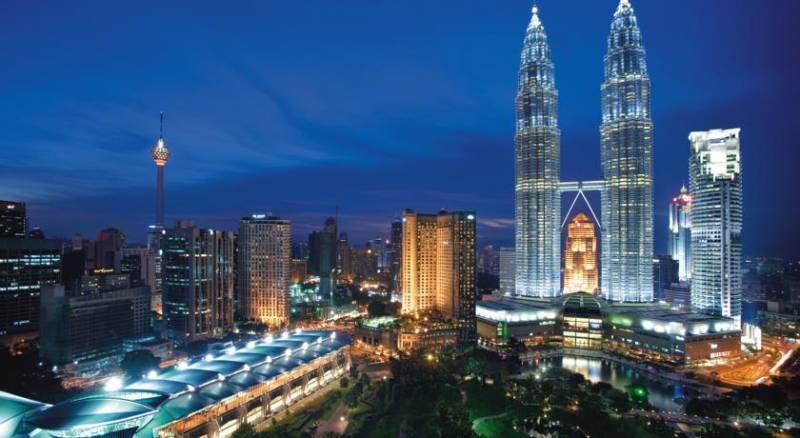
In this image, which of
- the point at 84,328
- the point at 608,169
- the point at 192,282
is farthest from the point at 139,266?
the point at 608,169

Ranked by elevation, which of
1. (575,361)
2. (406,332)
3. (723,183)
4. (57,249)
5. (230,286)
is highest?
(723,183)

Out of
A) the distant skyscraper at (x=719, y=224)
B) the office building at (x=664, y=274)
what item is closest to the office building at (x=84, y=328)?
the distant skyscraper at (x=719, y=224)

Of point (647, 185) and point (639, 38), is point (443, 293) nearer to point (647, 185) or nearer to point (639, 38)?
point (647, 185)

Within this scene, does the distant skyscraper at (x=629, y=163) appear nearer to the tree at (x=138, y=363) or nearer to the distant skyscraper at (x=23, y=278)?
the tree at (x=138, y=363)

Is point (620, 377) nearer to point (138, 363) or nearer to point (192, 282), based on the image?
point (138, 363)

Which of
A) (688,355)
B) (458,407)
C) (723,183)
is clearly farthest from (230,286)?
(723,183)
